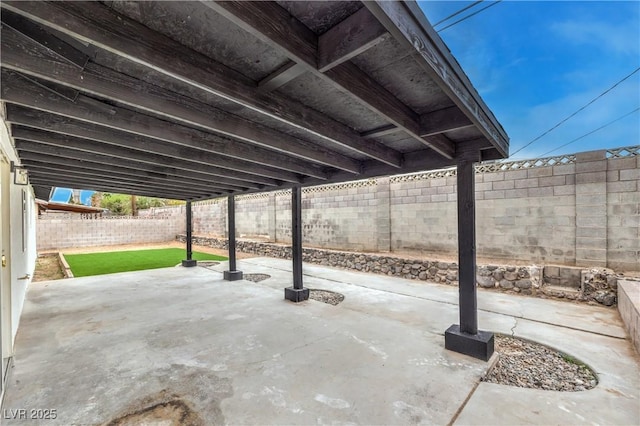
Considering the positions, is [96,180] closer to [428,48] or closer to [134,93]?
[134,93]

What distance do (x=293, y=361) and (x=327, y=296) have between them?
108 inches

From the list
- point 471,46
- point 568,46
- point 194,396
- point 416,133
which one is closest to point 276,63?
point 416,133

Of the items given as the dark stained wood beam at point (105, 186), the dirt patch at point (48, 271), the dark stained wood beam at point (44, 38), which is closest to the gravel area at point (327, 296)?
the dark stained wood beam at point (105, 186)

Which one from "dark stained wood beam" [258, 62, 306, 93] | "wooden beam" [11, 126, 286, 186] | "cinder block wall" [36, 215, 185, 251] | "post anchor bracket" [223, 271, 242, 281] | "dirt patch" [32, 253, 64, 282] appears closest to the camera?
"dark stained wood beam" [258, 62, 306, 93]

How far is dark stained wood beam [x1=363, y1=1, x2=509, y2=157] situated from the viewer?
129 cm

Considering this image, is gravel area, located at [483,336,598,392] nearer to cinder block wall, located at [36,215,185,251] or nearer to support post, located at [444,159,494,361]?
support post, located at [444,159,494,361]

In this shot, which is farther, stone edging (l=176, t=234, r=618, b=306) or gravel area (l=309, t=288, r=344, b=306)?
gravel area (l=309, t=288, r=344, b=306)

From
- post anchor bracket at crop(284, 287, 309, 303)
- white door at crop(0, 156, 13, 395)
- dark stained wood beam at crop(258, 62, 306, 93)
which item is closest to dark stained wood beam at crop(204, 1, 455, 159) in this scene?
dark stained wood beam at crop(258, 62, 306, 93)

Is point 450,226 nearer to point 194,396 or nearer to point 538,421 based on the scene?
point 538,421

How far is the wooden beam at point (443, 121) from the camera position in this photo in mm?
2506

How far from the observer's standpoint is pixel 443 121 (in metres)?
2.57

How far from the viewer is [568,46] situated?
86.5 ft

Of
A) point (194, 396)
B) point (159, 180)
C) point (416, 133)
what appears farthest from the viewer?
point (159, 180)

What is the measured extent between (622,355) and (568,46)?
3513cm
